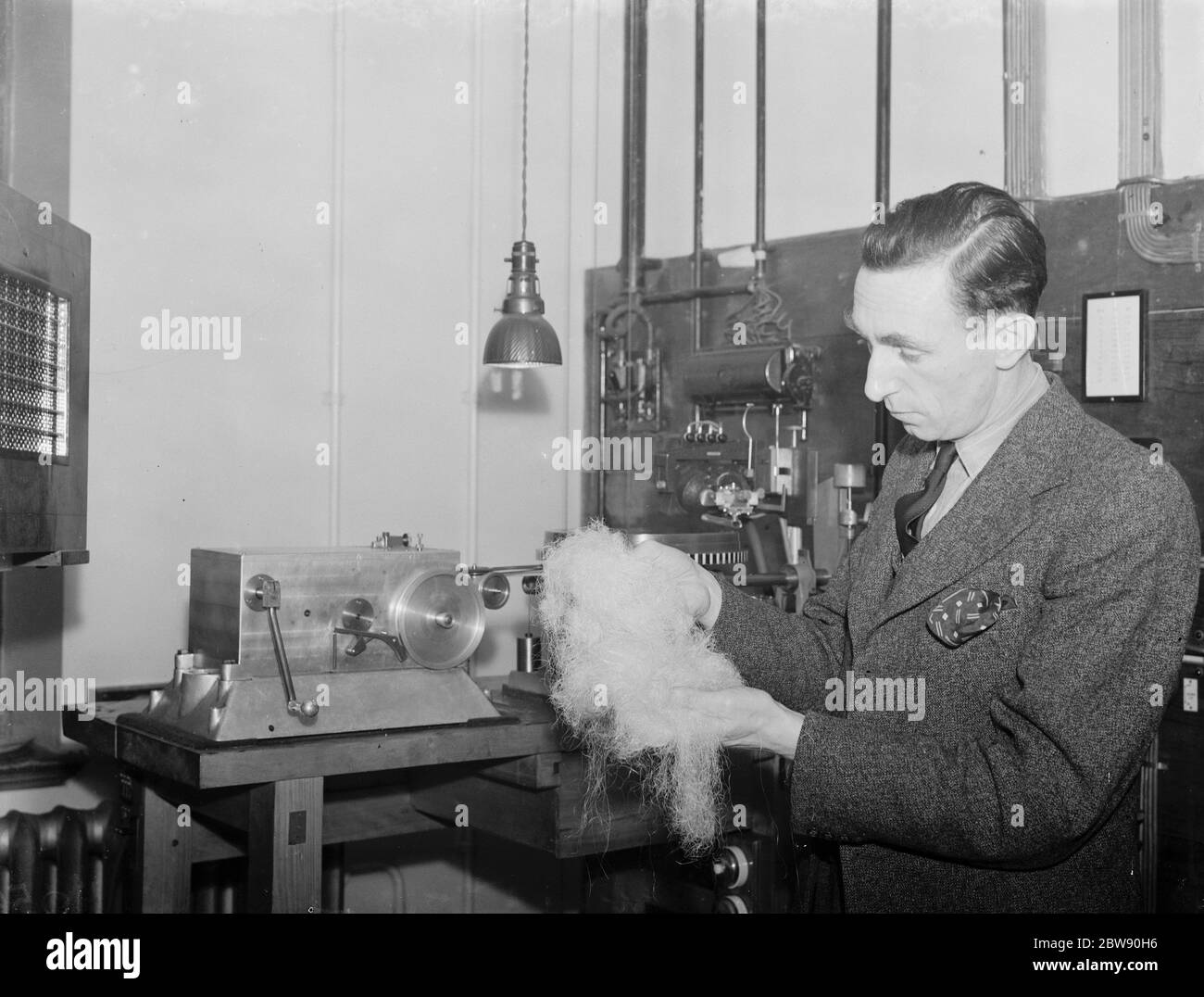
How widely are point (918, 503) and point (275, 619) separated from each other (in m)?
1.27

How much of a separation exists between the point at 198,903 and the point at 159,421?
1.30 meters

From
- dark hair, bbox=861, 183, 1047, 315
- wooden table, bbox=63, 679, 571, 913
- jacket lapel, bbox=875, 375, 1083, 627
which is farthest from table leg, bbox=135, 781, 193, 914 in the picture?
dark hair, bbox=861, 183, 1047, 315

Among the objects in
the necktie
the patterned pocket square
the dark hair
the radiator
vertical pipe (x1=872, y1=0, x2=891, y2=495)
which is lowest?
the radiator

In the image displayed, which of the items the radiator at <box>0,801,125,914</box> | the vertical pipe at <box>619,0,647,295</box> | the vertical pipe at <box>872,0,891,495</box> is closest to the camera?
the radiator at <box>0,801,125,914</box>

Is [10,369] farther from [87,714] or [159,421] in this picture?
[159,421]

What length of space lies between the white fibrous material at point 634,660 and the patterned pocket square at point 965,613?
15.6 inches

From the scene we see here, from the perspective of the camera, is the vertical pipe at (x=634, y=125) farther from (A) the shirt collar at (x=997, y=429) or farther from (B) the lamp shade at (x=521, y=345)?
(A) the shirt collar at (x=997, y=429)

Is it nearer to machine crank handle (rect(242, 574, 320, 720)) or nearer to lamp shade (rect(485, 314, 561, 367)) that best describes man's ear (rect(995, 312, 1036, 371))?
machine crank handle (rect(242, 574, 320, 720))

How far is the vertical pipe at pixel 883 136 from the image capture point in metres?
3.51

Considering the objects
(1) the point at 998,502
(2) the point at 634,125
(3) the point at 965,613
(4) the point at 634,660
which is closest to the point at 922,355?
(1) the point at 998,502

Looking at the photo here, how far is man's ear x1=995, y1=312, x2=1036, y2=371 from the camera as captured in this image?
1.78 meters

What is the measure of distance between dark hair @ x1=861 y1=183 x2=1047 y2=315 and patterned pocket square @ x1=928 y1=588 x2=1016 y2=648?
41 cm

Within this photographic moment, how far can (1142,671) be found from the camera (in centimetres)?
158
